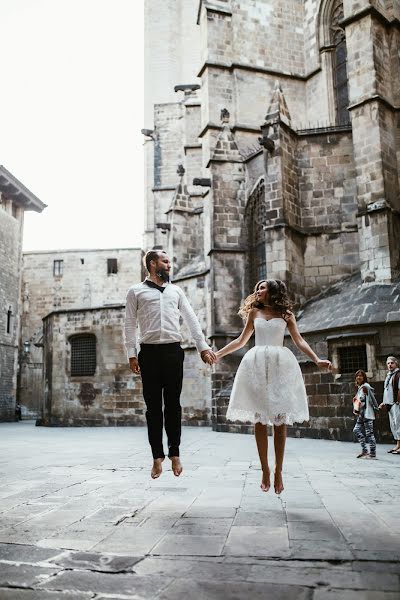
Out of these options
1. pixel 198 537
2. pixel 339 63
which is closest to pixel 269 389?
pixel 198 537

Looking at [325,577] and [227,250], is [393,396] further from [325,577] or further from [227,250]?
[227,250]

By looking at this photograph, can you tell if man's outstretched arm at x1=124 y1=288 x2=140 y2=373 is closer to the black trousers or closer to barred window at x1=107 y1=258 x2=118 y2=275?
the black trousers

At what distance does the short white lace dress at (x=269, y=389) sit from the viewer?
3.96 meters

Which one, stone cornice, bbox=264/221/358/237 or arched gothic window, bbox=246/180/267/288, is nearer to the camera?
stone cornice, bbox=264/221/358/237

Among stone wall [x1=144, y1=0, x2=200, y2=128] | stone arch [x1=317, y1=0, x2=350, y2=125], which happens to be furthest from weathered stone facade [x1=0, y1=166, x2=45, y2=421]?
stone wall [x1=144, y1=0, x2=200, y2=128]

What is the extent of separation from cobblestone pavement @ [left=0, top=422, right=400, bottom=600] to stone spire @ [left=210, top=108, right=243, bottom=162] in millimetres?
14162

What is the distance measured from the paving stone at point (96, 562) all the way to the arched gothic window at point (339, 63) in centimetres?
1933

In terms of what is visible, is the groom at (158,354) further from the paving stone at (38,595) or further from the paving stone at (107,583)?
the paving stone at (38,595)

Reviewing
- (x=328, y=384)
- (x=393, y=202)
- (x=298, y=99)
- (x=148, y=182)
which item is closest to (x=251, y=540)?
(x=328, y=384)

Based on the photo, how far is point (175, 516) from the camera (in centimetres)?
347

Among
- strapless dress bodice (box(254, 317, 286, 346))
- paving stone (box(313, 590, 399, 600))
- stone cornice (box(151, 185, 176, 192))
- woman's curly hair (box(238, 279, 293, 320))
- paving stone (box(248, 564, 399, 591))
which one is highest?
stone cornice (box(151, 185, 176, 192))

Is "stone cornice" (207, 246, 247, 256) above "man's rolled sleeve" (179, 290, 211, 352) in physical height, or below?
above

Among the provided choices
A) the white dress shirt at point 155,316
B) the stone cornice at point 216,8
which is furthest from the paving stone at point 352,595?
the stone cornice at point 216,8

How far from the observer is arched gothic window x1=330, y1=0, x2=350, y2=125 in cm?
1940
